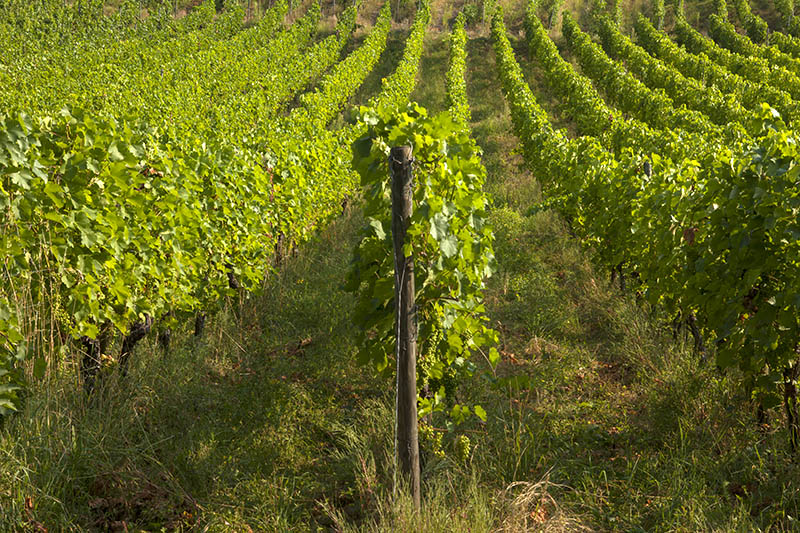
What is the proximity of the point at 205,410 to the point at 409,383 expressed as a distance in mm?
2013

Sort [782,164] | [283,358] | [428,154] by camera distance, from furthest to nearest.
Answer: [283,358], [428,154], [782,164]

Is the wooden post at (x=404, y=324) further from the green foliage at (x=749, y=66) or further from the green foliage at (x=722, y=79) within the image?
the green foliage at (x=749, y=66)

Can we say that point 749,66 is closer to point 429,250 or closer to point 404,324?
point 429,250

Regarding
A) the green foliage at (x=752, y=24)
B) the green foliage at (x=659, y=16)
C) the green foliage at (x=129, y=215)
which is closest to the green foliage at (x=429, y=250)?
the green foliage at (x=129, y=215)

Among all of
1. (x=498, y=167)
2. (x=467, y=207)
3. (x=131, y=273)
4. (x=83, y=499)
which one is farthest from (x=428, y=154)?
(x=498, y=167)

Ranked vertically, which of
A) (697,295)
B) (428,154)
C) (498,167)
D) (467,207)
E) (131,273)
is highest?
(428,154)


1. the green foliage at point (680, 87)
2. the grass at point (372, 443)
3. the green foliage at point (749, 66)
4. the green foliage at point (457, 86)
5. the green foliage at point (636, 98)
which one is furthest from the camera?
the green foliage at point (749, 66)

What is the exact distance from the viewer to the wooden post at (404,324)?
291cm

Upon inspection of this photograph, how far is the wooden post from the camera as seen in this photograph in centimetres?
291

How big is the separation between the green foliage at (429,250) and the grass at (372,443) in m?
0.55

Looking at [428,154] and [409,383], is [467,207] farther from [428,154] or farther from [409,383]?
[409,383]

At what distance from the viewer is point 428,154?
143 inches

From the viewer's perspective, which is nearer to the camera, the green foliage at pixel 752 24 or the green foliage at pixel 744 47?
the green foliage at pixel 744 47

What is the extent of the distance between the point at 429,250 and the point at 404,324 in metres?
0.72
